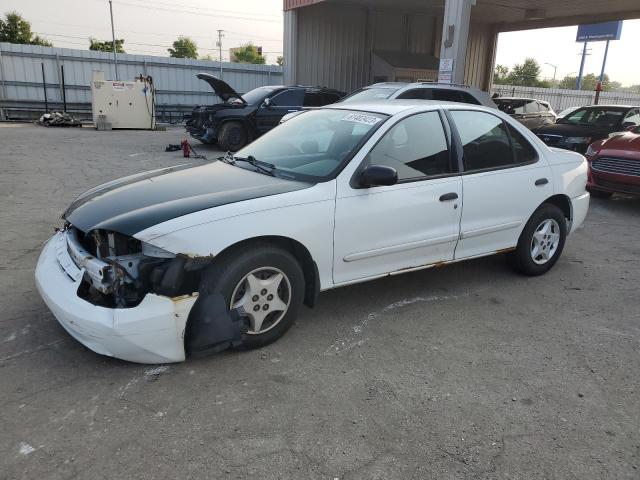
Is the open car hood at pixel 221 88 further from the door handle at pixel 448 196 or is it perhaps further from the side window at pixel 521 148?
the door handle at pixel 448 196

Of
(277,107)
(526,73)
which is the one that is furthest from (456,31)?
(526,73)

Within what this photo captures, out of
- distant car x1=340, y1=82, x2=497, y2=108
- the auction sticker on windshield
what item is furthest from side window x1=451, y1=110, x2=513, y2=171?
distant car x1=340, y1=82, x2=497, y2=108

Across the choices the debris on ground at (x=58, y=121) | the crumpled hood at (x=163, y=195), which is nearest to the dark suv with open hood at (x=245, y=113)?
the debris on ground at (x=58, y=121)

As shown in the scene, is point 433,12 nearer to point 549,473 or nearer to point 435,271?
point 435,271

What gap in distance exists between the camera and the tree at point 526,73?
2911 inches

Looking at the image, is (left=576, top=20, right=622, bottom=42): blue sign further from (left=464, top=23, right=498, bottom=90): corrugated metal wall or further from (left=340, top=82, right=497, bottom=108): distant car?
(left=340, top=82, right=497, bottom=108): distant car

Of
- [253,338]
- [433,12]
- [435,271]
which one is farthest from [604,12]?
[253,338]

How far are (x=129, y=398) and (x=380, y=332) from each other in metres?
1.74

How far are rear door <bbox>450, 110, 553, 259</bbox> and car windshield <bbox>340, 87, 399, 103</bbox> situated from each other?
15.1ft

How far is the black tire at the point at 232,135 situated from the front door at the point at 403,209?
9525 millimetres

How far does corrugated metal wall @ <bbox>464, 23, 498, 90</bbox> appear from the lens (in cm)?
2120

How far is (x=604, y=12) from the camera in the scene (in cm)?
1683

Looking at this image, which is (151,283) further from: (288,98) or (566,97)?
(566,97)

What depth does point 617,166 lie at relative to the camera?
821 cm
